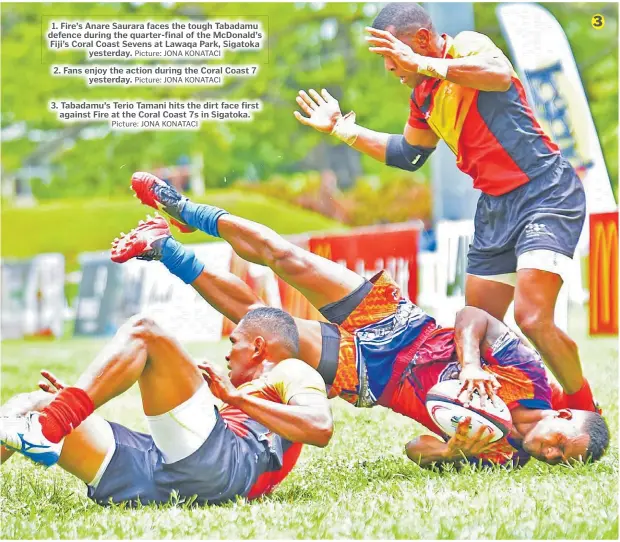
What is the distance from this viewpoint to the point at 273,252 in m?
4.37

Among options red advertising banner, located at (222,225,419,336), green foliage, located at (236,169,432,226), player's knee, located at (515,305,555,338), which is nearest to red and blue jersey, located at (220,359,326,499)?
player's knee, located at (515,305,555,338)

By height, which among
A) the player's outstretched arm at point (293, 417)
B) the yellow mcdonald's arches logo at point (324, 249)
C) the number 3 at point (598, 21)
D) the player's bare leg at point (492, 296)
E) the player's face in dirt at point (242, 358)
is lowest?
the yellow mcdonald's arches logo at point (324, 249)

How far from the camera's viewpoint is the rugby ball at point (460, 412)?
12.7 feet

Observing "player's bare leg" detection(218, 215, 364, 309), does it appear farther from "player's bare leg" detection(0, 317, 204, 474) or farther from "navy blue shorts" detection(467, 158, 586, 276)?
"player's bare leg" detection(0, 317, 204, 474)

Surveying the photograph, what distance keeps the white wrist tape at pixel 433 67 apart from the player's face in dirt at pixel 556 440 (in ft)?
4.97

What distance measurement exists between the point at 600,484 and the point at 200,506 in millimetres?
1539

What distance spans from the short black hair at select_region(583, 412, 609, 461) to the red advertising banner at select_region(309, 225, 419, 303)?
20.5ft

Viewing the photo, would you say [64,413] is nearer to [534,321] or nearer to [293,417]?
[293,417]

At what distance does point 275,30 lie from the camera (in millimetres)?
15094

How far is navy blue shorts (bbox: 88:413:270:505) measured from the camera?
11.6 feet

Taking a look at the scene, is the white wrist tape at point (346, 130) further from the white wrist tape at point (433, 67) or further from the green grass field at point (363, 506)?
the green grass field at point (363, 506)

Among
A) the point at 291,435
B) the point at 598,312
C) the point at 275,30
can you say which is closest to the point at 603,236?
the point at 598,312

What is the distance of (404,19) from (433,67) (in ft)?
1.17

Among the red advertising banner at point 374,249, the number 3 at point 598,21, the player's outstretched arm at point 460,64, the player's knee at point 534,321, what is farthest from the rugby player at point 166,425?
the red advertising banner at point 374,249
